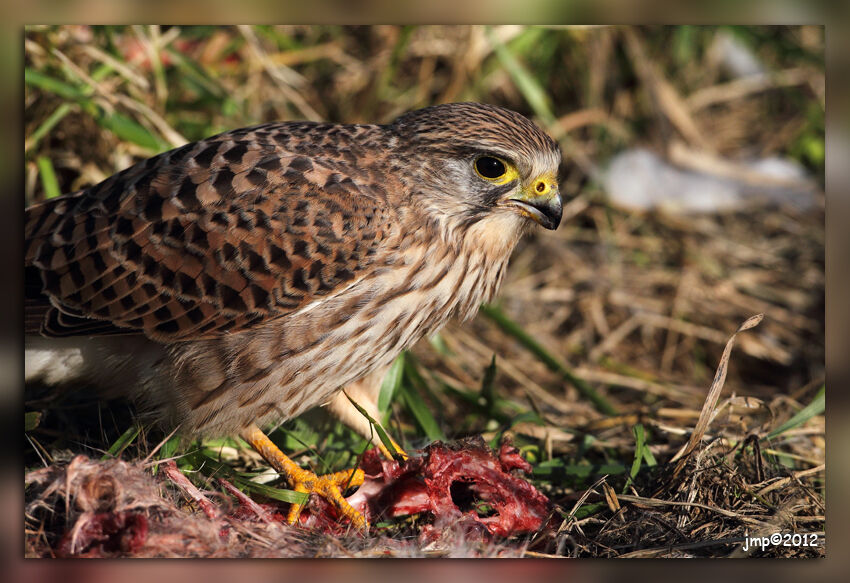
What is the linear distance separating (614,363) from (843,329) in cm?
191

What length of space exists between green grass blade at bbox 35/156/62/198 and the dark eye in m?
1.93

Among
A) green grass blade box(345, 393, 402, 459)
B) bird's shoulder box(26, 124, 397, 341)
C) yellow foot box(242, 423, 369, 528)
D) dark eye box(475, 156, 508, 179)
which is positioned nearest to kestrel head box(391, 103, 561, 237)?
dark eye box(475, 156, 508, 179)

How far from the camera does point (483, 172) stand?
116 inches

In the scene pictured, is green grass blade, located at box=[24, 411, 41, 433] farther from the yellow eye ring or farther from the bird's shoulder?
the yellow eye ring

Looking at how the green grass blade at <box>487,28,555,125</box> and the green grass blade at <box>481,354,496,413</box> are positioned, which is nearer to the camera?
the green grass blade at <box>481,354,496,413</box>

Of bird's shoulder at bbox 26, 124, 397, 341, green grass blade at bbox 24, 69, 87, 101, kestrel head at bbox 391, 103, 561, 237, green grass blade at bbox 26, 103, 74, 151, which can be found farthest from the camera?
green grass blade at bbox 26, 103, 74, 151

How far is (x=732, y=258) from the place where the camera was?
5055 millimetres

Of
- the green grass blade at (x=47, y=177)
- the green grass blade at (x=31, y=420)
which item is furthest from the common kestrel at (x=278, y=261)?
the green grass blade at (x=47, y=177)

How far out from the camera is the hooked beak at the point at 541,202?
2.92 m

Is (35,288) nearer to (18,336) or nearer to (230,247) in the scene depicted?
(18,336)

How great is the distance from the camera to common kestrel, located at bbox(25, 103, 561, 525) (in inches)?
110

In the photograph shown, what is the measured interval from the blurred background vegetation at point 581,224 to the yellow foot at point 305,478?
19 cm

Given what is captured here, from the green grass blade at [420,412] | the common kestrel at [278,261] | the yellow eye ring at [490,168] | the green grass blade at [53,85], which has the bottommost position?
the green grass blade at [420,412]

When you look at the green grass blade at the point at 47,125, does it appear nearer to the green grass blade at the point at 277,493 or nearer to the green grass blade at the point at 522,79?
the green grass blade at the point at 277,493
